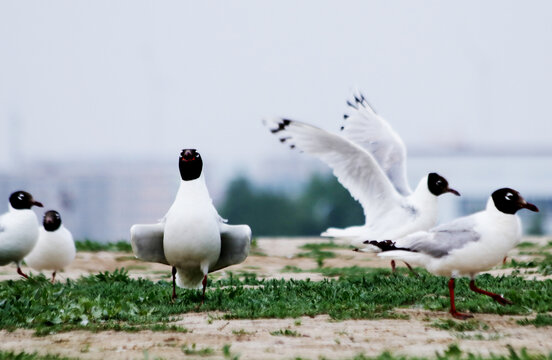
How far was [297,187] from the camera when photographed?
178m

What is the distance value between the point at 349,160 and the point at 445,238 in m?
3.78

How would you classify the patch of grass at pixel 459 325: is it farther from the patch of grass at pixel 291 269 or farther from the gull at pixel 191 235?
the patch of grass at pixel 291 269

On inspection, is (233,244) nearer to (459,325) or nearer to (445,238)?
(445,238)

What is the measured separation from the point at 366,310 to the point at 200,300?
5.40 feet

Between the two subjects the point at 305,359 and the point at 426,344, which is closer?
the point at 305,359

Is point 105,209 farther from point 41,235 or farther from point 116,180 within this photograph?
point 41,235

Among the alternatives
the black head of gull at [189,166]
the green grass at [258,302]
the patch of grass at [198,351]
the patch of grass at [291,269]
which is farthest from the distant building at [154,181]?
the patch of grass at [198,351]

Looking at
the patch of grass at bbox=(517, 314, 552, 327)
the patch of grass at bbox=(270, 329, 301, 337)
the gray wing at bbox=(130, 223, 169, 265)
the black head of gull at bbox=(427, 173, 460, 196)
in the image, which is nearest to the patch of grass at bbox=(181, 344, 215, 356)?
the patch of grass at bbox=(270, 329, 301, 337)

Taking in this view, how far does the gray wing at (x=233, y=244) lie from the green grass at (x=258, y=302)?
0.32m

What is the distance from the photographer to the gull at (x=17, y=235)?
38.7 feet

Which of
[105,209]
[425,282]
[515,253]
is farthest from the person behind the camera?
[105,209]

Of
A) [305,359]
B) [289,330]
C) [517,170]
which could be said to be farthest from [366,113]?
[517,170]

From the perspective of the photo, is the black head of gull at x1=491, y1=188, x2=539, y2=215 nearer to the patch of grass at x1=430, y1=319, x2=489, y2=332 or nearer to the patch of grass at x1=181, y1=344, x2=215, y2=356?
the patch of grass at x1=430, y1=319, x2=489, y2=332

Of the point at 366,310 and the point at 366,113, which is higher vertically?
the point at 366,113
